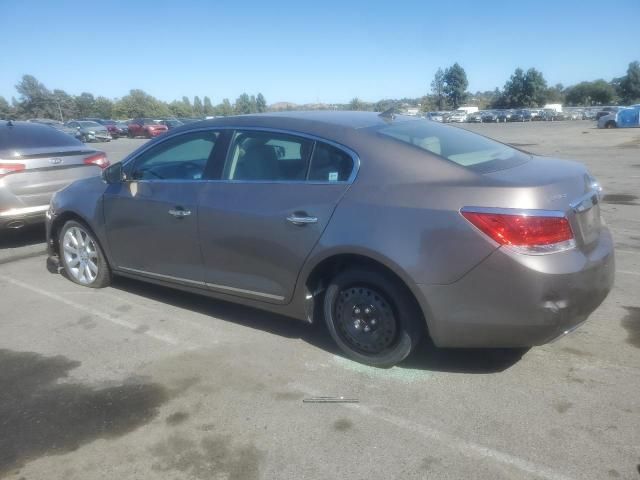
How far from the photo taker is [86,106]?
323 ft

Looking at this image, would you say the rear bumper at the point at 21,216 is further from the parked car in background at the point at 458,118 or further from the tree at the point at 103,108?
the tree at the point at 103,108

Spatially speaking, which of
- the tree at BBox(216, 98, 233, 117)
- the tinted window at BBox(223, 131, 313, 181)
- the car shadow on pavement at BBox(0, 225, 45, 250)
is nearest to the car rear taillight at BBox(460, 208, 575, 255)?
the tinted window at BBox(223, 131, 313, 181)

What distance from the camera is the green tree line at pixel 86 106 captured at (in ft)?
297

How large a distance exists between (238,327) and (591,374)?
251 centimetres

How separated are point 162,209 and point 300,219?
1.38m

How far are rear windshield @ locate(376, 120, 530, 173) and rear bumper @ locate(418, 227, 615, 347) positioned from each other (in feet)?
2.22

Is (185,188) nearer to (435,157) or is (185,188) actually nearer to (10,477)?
(435,157)

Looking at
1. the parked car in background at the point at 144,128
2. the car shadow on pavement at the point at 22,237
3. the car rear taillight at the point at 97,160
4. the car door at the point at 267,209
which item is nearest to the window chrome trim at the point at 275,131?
the car door at the point at 267,209

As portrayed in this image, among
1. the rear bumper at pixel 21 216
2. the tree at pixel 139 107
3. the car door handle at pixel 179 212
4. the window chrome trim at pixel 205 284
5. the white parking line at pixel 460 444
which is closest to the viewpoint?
the white parking line at pixel 460 444

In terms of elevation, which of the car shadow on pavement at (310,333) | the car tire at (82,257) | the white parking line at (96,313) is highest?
the car tire at (82,257)

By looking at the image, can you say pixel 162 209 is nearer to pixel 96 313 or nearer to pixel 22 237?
pixel 96 313

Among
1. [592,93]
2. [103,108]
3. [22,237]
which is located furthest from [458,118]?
[103,108]

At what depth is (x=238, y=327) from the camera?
4.30m

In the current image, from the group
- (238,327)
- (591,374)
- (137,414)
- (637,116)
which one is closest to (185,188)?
(238,327)
